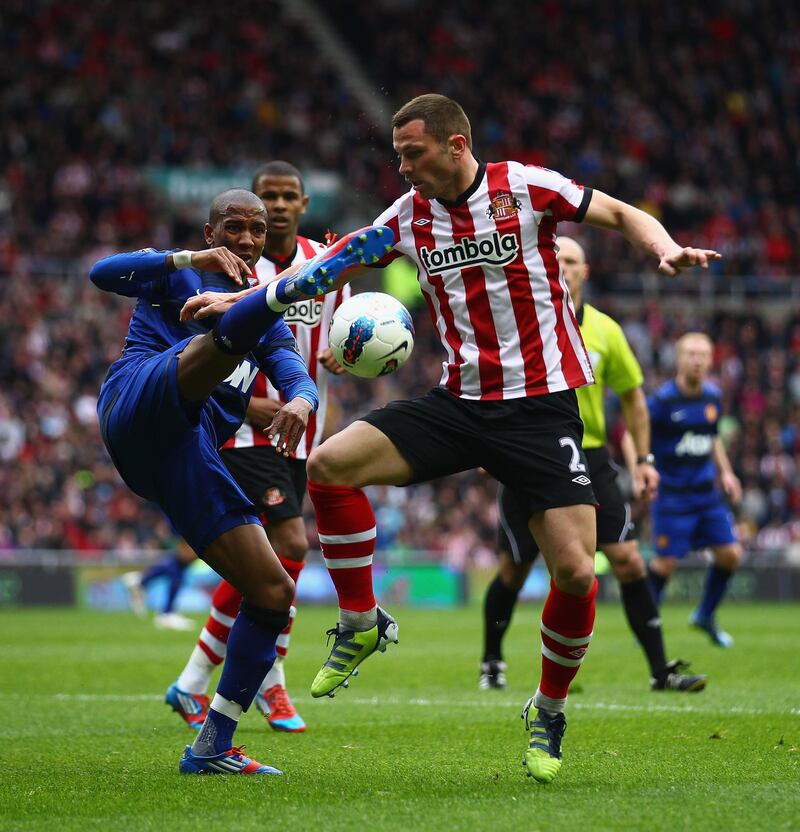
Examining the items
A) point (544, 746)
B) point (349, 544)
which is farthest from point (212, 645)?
point (544, 746)

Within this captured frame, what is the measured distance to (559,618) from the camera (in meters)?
5.48

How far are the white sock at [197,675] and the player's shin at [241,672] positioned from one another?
163 cm

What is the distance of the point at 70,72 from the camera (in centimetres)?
2781

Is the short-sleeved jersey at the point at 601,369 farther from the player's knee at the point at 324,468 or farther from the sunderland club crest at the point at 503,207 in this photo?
the player's knee at the point at 324,468

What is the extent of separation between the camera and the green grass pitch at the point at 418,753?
4.46 metres

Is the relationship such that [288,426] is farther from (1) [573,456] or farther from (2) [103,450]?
(2) [103,450]

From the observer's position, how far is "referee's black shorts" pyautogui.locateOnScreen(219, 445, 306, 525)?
23.4 ft

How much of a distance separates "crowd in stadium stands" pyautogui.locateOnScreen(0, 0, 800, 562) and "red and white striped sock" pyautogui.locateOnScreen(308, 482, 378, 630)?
50.1 ft

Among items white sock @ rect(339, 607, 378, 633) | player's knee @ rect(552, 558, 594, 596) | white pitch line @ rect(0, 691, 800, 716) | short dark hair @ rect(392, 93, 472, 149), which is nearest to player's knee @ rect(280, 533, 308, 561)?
white pitch line @ rect(0, 691, 800, 716)

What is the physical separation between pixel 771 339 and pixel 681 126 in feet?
23.9

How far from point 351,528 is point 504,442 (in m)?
0.70

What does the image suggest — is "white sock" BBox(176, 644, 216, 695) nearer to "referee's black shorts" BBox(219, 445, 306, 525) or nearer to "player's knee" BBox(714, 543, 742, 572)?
"referee's black shorts" BBox(219, 445, 306, 525)

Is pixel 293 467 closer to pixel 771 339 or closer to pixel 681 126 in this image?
pixel 771 339

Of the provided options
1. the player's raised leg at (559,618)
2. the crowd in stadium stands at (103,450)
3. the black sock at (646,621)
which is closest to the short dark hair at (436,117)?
the player's raised leg at (559,618)
